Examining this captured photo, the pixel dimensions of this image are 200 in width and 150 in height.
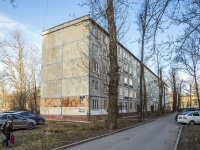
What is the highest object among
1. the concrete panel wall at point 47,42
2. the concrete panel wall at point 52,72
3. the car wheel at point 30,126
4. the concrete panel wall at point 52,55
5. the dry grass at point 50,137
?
the concrete panel wall at point 47,42

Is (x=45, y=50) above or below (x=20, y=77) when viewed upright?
above

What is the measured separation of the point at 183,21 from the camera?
8.55m

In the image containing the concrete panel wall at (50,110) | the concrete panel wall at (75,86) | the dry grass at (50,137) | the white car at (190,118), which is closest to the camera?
the dry grass at (50,137)

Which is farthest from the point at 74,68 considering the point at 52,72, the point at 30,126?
the point at 30,126

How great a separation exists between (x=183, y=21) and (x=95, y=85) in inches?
1152

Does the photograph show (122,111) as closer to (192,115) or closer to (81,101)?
(81,101)

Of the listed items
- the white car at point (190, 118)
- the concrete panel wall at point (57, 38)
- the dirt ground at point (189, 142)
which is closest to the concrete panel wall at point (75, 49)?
the concrete panel wall at point (57, 38)

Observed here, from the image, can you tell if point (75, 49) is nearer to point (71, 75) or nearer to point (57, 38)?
point (71, 75)

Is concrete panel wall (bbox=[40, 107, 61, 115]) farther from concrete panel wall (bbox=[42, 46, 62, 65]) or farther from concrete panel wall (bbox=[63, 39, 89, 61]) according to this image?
concrete panel wall (bbox=[63, 39, 89, 61])

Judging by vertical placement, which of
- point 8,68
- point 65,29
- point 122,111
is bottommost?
point 122,111

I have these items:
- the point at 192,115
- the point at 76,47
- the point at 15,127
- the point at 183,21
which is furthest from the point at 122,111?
the point at 183,21

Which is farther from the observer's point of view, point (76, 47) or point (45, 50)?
point (45, 50)

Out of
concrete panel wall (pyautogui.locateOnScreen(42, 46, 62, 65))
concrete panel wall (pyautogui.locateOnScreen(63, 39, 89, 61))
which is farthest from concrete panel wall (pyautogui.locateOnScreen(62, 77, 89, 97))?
concrete panel wall (pyautogui.locateOnScreen(42, 46, 62, 65))

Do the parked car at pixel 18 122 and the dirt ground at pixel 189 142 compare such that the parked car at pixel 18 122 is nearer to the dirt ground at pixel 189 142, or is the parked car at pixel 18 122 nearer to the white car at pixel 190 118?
the dirt ground at pixel 189 142
